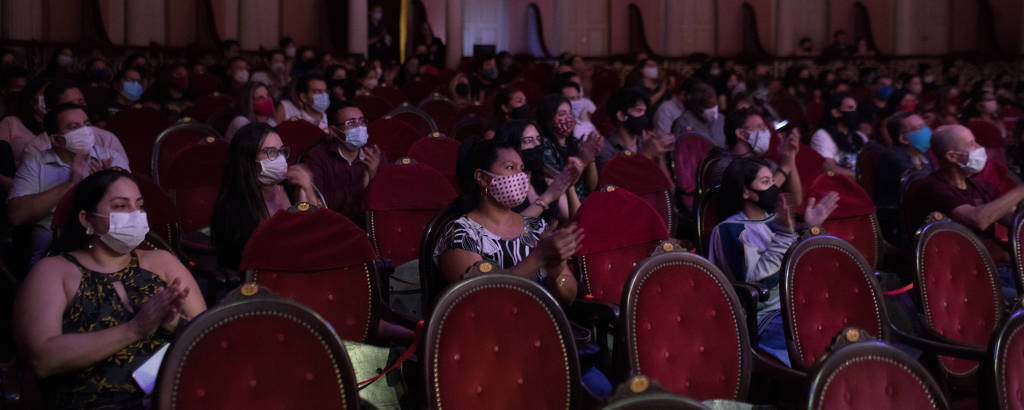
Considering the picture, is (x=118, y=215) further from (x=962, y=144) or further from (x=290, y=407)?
(x=962, y=144)

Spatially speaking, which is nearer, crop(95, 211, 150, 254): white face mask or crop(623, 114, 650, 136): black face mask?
crop(95, 211, 150, 254): white face mask

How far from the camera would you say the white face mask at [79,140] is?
13.2 ft

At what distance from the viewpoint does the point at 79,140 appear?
4.06 metres

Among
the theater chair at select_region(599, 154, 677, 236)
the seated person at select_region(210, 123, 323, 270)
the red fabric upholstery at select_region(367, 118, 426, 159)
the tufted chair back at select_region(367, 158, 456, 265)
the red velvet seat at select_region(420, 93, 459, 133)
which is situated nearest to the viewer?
the seated person at select_region(210, 123, 323, 270)

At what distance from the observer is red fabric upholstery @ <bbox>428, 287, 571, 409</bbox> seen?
237cm

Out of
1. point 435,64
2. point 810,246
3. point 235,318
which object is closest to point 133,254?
point 235,318

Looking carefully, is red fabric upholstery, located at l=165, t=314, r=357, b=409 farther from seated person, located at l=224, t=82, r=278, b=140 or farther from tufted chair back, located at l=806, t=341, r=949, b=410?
seated person, located at l=224, t=82, r=278, b=140

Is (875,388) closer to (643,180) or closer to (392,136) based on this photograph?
(643,180)

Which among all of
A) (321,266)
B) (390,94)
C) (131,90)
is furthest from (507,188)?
(390,94)

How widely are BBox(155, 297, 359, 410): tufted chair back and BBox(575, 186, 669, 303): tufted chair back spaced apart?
4.97 ft

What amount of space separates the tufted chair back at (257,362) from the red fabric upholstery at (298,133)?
3.63 m

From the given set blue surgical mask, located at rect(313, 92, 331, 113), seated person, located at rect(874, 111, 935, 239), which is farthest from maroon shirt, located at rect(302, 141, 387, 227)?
seated person, located at rect(874, 111, 935, 239)

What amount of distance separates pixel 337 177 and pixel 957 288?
2916 millimetres

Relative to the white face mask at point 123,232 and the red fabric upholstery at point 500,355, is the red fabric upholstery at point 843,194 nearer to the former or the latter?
the red fabric upholstery at point 500,355
